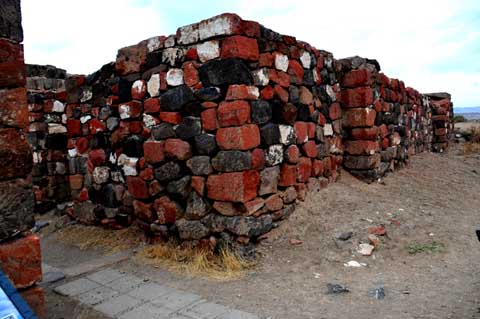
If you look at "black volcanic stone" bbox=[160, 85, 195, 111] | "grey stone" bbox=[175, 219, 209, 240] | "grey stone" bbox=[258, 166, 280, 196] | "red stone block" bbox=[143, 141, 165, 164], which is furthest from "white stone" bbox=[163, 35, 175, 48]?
"grey stone" bbox=[175, 219, 209, 240]

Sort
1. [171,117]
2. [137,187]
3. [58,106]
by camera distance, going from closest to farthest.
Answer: [171,117] < [137,187] < [58,106]

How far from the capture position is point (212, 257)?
4133 millimetres

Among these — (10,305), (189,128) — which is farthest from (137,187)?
(10,305)

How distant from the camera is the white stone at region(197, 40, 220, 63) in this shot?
13.6ft

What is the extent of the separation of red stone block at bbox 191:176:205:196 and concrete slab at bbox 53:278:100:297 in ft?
4.40

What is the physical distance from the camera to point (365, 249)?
4121 millimetres

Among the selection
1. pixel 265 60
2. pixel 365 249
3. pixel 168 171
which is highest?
pixel 265 60

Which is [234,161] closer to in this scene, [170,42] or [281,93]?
[281,93]

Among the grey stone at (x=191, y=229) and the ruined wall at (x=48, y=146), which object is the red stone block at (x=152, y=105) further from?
the ruined wall at (x=48, y=146)

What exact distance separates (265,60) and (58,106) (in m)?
4.26

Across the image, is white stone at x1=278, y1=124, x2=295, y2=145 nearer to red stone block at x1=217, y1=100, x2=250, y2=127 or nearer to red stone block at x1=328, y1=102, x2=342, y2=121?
red stone block at x1=217, y1=100, x2=250, y2=127

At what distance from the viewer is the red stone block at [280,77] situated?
14.4 feet

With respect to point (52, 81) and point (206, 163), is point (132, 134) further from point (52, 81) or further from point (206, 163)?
point (52, 81)

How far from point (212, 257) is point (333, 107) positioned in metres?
2.92
